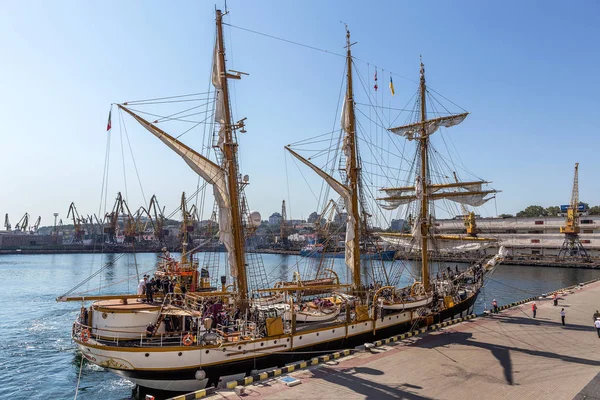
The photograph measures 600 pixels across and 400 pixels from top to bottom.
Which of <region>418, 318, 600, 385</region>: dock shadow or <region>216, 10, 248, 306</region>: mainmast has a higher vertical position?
<region>216, 10, 248, 306</region>: mainmast

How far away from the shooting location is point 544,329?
77.0 feet

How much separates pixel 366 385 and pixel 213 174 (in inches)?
464

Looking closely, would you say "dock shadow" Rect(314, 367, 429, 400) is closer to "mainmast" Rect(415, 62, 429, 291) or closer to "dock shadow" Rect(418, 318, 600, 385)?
"dock shadow" Rect(418, 318, 600, 385)

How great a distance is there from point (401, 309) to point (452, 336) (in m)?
3.11

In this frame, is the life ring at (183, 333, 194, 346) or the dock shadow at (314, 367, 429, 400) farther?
the life ring at (183, 333, 194, 346)

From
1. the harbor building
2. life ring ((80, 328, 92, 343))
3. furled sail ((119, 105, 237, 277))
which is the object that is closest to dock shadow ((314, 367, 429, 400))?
furled sail ((119, 105, 237, 277))

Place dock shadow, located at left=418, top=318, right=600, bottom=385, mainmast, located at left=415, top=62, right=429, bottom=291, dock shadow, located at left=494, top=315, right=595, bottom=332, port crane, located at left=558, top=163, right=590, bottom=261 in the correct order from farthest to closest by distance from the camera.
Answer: port crane, located at left=558, top=163, right=590, bottom=261 < mainmast, located at left=415, top=62, right=429, bottom=291 < dock shadow, located at left=494, top=315, right=595, bottom=332 < dock shadow, located at left=418, top=318, right=600, bottom=385

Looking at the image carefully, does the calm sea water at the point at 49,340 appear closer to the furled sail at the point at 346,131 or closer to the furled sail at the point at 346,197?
the furled sail at the point at 346,197

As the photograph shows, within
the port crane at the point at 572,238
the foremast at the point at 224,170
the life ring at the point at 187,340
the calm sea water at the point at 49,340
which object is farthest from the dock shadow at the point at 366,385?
the port crane at the point at 572,238

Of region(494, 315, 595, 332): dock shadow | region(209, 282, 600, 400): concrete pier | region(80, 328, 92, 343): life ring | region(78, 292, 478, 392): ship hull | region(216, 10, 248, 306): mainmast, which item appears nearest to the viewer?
region(209, 282, 600, 400): concrete pier

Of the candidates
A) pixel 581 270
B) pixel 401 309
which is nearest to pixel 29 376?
pixel 401 309

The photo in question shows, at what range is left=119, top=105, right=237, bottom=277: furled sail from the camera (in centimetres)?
1969

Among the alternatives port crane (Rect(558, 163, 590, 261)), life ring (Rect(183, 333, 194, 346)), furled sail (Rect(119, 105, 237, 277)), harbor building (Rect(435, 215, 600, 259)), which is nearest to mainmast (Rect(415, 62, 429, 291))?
furled sail (Rect(119, 105, 237, 277))

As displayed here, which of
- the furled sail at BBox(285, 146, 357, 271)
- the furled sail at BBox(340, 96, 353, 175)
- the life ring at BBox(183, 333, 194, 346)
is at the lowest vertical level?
the life ring at BBox(183, 333, 194, 346)
